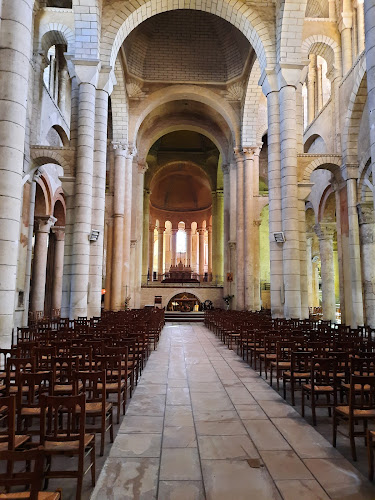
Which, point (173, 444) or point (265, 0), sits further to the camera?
point (265, 0)

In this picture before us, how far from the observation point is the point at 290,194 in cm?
1448

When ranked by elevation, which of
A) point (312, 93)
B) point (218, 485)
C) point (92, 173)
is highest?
point (312, 93)

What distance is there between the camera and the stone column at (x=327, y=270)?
2234cm

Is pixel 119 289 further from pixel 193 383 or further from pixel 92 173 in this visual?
pixel 193 383

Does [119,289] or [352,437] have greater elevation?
[119,289]

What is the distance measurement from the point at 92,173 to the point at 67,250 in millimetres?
3109

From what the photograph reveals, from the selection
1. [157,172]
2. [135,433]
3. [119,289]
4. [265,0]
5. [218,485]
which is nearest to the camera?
[218,485]

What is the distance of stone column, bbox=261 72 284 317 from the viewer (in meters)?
14.8

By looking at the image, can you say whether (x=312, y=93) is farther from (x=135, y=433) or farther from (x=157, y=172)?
(x=135, y=433)

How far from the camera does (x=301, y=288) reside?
1476 centimetres

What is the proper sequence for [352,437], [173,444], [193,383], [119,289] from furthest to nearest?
[119,289] → [193,383] → [173,444] → [352,437]

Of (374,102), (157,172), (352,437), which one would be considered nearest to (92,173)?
(374,102)

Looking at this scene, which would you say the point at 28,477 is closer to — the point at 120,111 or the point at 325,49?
the point at 325,49

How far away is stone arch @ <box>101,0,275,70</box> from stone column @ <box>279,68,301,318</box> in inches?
72.2
